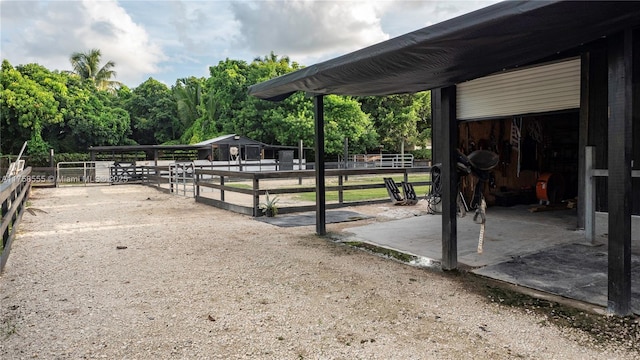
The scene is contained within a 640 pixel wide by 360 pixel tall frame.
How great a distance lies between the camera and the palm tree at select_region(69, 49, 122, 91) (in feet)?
120

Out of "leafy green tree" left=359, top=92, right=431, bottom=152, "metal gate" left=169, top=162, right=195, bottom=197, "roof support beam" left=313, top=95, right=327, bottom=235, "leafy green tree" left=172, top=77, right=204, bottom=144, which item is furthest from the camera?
"leafy green tree" left=172, top=77, right=204, bottom=144

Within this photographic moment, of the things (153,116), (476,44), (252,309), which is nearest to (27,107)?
(153,116)

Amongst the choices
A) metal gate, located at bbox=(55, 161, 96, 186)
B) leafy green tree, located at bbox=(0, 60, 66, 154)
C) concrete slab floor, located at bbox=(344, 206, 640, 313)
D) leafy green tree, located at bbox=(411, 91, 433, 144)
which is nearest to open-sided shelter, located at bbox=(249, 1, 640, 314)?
concrete slab floor, located at bbox=(344, 206, 640, 313)

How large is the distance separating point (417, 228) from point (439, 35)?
394 centimetres

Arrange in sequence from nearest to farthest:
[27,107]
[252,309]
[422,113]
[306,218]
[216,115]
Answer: [252,309] → [306,218] → [27,107] → [216,115] → [422,113]

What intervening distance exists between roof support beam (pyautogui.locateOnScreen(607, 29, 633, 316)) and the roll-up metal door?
3824 mm

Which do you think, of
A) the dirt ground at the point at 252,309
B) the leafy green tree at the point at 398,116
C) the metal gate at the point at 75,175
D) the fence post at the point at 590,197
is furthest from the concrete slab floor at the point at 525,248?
the leafy green tree at the point at 398,116

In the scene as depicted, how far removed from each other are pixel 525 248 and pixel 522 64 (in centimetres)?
216

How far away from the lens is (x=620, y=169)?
2.88m

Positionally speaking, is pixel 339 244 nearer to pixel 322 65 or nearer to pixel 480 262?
pixel 480 262

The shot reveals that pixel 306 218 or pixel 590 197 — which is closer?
pixel 590 197

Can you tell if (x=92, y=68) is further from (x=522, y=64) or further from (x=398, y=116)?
(x=522, y=64)

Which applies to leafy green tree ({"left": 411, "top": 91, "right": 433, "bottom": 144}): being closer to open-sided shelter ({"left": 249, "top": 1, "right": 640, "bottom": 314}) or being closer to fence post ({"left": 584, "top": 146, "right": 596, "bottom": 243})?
open-sided shelter ({"left": 249, "top": 1, "right": 640, "bottom": 314})

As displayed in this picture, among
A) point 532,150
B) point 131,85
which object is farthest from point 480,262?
point 131,85
